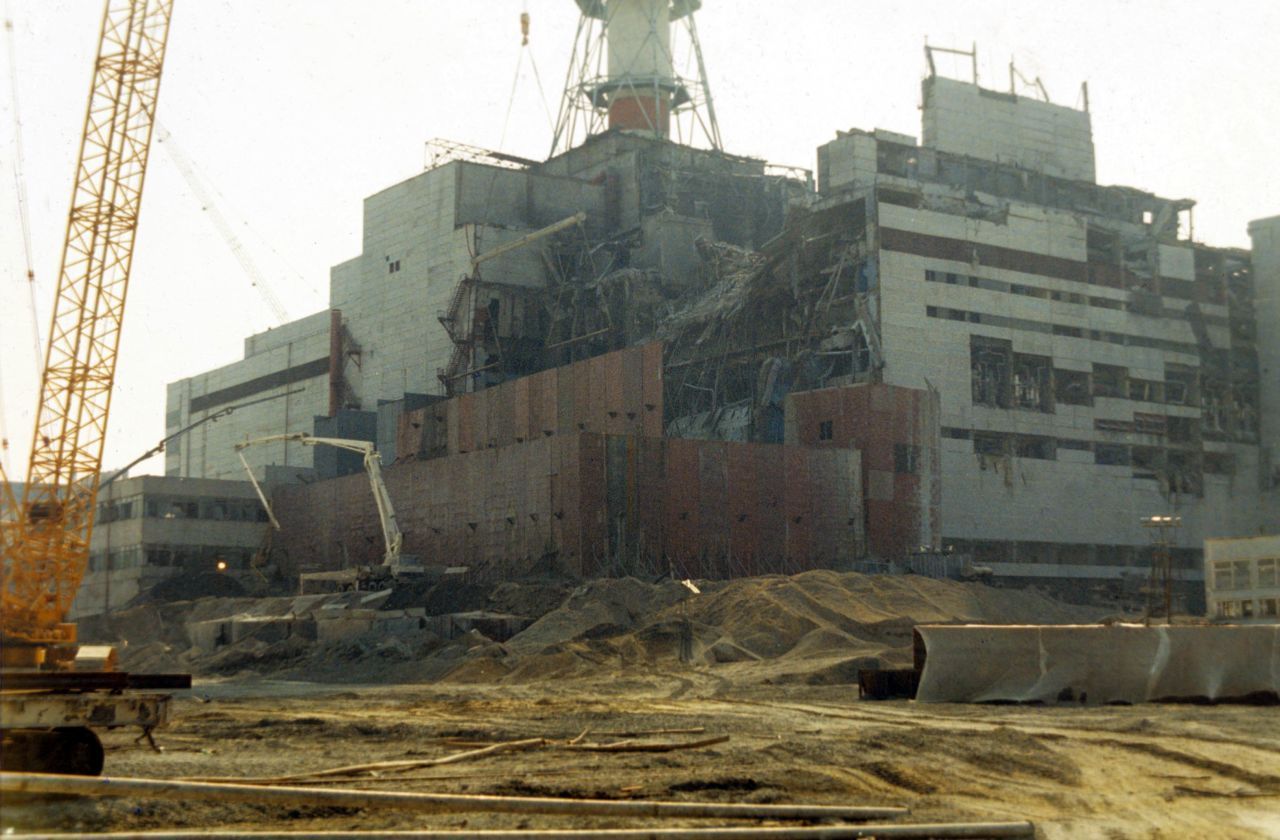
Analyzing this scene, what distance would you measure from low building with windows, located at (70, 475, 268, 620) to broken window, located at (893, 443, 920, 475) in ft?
143

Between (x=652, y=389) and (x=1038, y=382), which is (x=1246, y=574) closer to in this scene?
(x=1038, y=382)

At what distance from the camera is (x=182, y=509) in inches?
3851

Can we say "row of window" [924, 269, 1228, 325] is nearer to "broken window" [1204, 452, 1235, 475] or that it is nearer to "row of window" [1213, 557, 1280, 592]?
"broken window" [1204, 452, 1235, 475]

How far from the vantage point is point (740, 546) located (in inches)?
2798

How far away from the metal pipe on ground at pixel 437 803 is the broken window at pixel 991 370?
73758mm

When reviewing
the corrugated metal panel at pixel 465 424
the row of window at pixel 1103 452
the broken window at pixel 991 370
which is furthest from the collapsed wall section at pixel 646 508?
the broken window at pixel 991 370

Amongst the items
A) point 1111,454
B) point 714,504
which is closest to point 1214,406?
point 1111,454

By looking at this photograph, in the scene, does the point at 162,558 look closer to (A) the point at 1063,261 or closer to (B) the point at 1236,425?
(A) the point at 1063,261

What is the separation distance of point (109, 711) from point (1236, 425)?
95.8 metres

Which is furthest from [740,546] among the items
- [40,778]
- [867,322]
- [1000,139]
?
[40,778]

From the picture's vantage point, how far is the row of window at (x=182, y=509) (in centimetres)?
9694

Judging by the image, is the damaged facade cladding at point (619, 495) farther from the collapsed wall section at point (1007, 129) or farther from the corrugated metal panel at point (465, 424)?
the collapsed wall section at point (1007, 129)

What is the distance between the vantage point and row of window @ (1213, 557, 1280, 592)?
6197cm

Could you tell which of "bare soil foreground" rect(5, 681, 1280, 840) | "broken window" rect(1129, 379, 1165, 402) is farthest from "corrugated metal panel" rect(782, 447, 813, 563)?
"bare soil foreground" rect(5, 681, 1280, 840)
